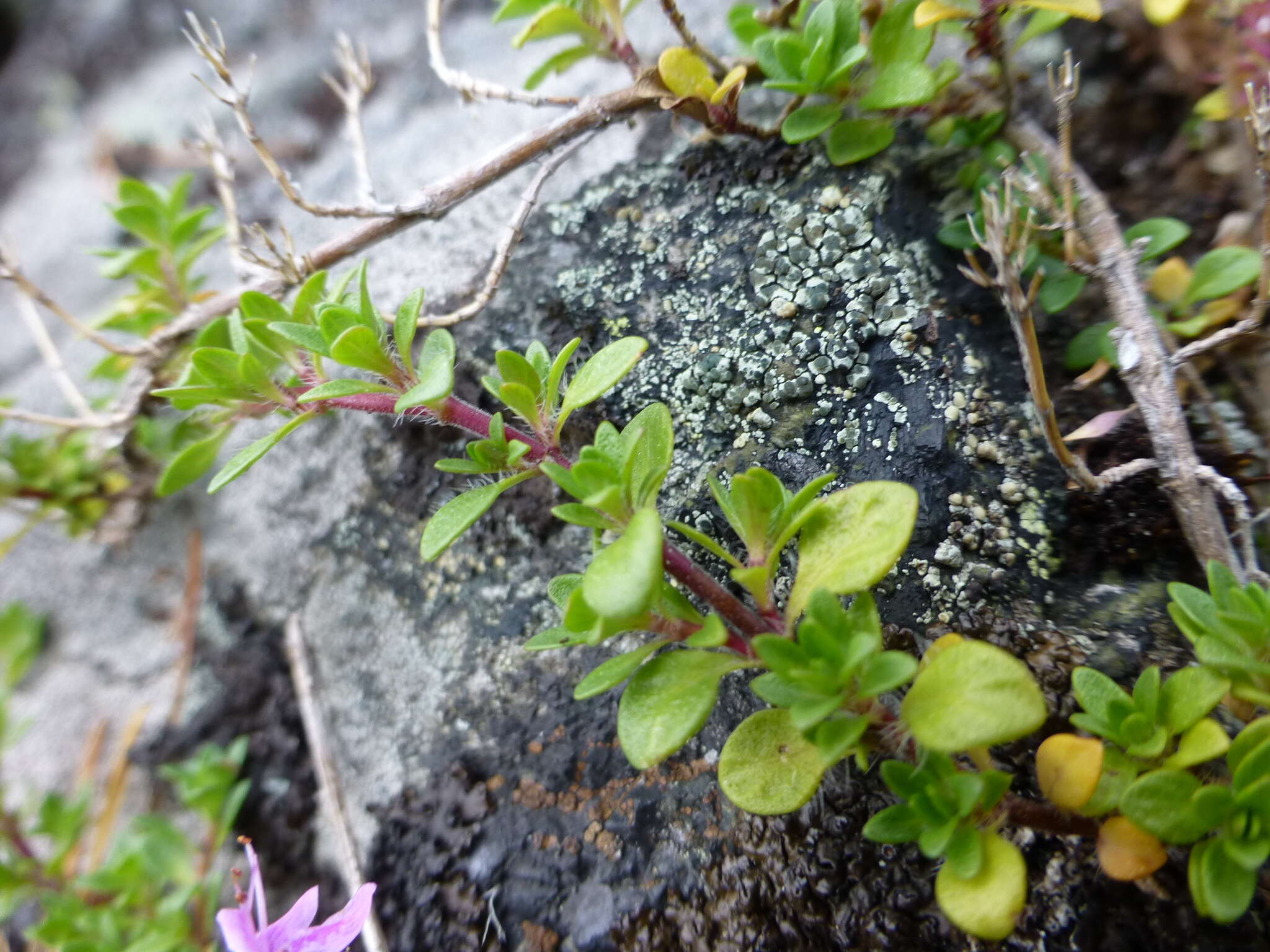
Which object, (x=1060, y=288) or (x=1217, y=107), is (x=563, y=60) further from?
(x=1217, y=107)

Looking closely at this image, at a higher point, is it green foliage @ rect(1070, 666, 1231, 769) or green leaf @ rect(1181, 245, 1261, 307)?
green leaf @ rect(1181, 245, 1261, 307)

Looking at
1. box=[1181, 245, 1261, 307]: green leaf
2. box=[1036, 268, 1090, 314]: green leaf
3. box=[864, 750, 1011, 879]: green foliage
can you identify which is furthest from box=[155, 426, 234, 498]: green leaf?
box=[1181, 245, 1261, 307]: green leaf

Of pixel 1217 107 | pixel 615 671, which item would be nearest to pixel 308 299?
pixel 615 671

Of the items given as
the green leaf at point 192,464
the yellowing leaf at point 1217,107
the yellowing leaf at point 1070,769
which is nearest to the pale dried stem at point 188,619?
the green leaf at point 192,464

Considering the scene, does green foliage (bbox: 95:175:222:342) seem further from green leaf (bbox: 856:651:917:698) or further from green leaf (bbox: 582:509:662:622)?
green leaf (bbox: 856:651:917:698)

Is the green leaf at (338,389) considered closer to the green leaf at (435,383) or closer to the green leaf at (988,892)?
the green leaf at (435,383)

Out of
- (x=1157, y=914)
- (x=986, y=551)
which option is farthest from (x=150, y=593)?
(x=1157, y=914)
